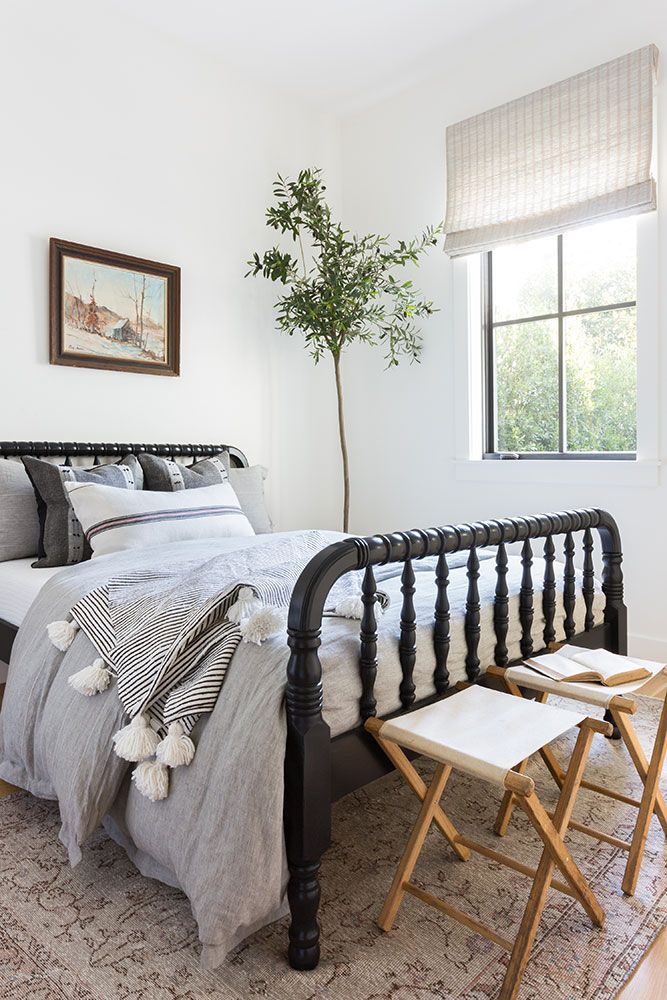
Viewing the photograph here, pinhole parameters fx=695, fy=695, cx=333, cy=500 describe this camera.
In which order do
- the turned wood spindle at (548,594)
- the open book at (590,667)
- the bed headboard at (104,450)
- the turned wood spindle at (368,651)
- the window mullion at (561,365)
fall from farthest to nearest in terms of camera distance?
the window mullion at (561,365) < the bed headboard at (104,450) < the turned wood spindle at (548,594) < the open book at (590,667) < the turned wood spindle at (368,651)

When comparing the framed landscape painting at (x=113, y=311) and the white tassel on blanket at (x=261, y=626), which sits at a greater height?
the framed landscape painting at (x=113, y=311)

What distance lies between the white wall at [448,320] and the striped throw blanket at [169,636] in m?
1.81

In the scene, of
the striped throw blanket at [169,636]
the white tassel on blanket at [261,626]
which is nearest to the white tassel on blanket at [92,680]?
the striped throw blanket at [169,636]

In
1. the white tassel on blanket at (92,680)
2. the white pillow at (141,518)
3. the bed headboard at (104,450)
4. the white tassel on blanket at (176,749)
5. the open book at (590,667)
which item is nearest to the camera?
the white tassel on blanket at (176,749)

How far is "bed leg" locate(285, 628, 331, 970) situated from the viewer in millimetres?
1350

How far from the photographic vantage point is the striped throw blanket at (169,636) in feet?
4.81

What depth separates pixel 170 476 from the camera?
303cm

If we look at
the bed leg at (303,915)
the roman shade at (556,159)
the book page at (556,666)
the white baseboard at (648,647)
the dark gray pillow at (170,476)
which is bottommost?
the bed leg at (303,915)

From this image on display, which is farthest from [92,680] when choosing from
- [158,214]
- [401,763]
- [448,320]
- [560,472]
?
[448,320]

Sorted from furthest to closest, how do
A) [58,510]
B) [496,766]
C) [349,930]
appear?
1. [58,510]
2. [349,930]
3. [496,766]

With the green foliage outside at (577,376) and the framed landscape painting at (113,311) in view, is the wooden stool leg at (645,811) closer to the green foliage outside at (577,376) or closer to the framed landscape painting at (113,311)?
the green foliage outside at (577,376)

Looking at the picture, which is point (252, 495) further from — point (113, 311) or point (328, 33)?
point (328, 33)

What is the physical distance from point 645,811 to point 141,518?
1.83m

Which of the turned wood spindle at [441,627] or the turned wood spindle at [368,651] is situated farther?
the turned wood spindle at [441,627]
